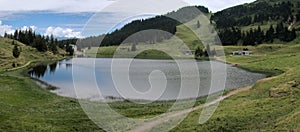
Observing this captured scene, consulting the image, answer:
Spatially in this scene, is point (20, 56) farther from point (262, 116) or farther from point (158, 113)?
point (262, 116)

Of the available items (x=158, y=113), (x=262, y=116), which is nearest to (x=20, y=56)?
(x=158, y=113)

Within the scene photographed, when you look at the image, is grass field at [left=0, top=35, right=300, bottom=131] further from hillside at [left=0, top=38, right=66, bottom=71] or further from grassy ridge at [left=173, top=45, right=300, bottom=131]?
hillside at [left=0, top=38, right=66, bottom=71]

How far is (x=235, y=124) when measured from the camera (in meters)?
33.4

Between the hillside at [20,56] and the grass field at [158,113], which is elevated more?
the hillside at [20,56]

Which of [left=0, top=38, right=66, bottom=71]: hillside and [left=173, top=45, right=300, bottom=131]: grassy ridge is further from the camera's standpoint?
[left=0, top=38, right=66, bottom=71]: hillside

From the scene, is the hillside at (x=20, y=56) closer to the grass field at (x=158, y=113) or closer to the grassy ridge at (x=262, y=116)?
the grass field at (x=158, y=113)

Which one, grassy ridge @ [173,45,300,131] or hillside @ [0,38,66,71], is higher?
hillside @ [0,38,66,71]

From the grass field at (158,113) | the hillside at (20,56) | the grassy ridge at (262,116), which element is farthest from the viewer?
the hillside at (20,56)

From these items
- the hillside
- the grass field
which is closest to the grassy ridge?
the grass field

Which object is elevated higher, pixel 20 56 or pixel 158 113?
pixel 20 56

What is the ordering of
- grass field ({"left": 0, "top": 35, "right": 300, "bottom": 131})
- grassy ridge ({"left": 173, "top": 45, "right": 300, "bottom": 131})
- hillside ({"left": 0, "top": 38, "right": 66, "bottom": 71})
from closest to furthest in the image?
grassy ridge ({"left": 173, "top": 45, "right": 300, "bottom": 131}) → grass field ({"left": 0, "top": 35, "right": 300, "bottom": 131}) → hillside ({"left": 0, "top": 38, "right": 66, "bottom": 71})

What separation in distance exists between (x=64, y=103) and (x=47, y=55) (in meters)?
133

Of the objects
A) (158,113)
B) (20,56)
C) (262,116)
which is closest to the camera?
(262,116)

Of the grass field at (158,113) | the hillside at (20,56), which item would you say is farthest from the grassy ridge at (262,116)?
the hillside at (20,56)
